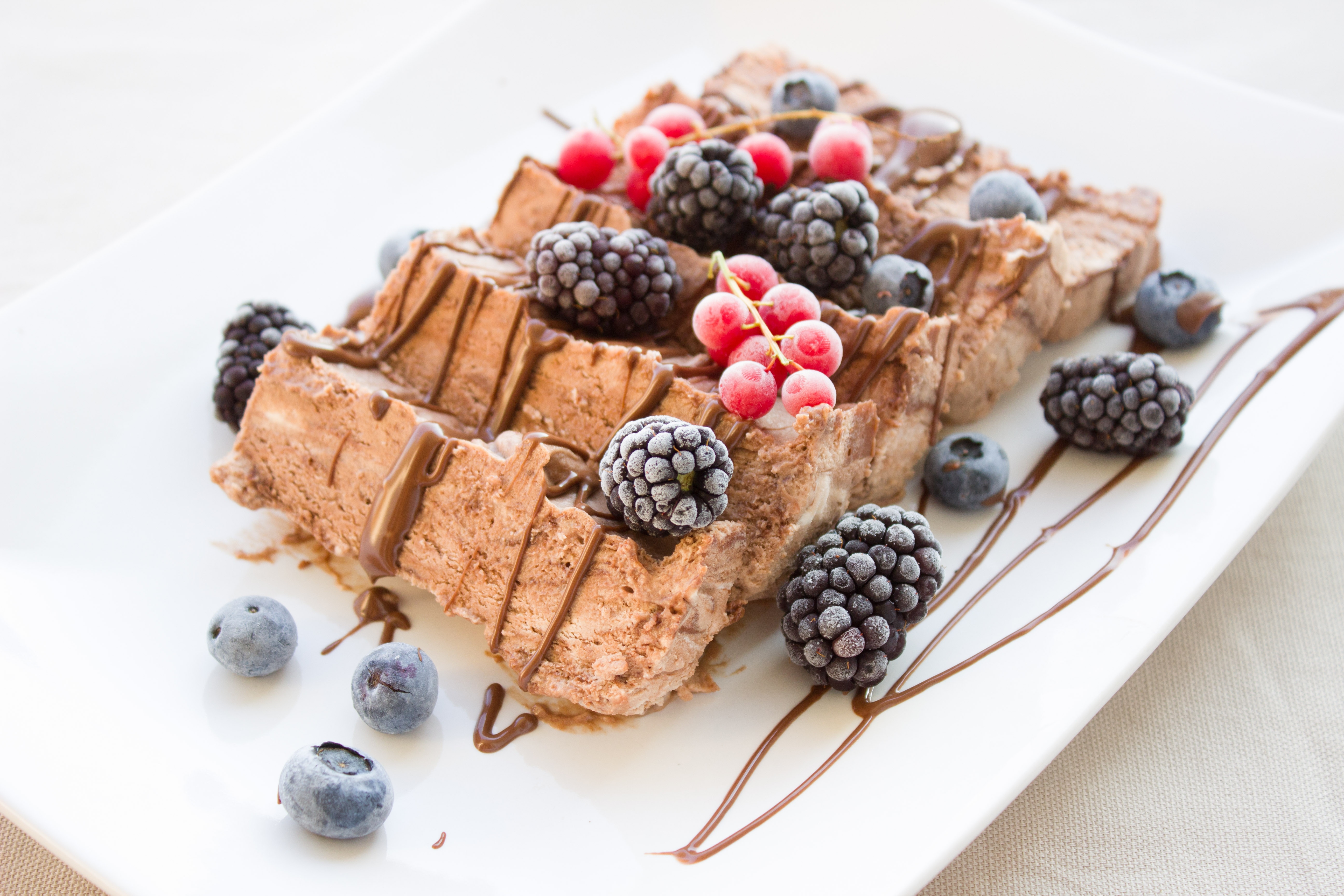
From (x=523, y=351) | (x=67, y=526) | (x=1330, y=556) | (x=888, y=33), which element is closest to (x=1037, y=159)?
(x=888, y=33)

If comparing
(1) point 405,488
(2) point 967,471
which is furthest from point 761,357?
(1) point 405,488

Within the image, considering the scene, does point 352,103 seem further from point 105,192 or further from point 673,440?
point 673,440

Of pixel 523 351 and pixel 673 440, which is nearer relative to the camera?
pixel 673 440

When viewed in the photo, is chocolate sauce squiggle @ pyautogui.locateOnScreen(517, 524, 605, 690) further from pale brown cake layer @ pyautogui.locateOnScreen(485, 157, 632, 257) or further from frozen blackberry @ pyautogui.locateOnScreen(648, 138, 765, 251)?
pale brown cake layer @ pyautogui.locateOnScreen(485, 157, 632, 257)

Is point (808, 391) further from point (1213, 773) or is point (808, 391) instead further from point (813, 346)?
point (1213, 773)

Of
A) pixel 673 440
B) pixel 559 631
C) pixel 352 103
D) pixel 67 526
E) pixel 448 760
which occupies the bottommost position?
pixel 67 526

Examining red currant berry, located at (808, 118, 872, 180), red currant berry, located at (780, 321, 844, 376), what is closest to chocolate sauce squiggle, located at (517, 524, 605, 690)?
red currant berry, located at (780, 321, 844, 376)
